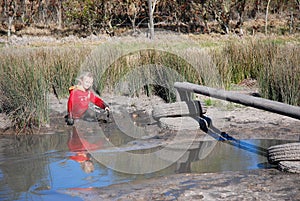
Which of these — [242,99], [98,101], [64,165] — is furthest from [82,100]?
[242,99]

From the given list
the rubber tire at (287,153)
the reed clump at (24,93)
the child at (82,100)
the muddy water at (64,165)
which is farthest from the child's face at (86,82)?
the rubber tire at (287,153)

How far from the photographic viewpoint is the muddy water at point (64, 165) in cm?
496

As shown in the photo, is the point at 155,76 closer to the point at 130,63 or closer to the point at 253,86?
the point at 130,63

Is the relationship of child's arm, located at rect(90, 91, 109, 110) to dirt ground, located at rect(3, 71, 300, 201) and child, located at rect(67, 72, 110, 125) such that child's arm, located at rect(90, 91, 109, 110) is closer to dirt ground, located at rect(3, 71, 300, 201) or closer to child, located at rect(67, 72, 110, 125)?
child, located at rect(67, 72, 110, 125)

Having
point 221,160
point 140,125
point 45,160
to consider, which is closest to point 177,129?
point 140,125

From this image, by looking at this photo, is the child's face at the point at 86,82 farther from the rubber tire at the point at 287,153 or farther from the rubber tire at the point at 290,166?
the rubber tire at the point at 290,166

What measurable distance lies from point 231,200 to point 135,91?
4907 millimetres

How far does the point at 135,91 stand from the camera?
Answer: 29.8ft

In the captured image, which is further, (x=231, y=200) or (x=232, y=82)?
(x=232, y=82)

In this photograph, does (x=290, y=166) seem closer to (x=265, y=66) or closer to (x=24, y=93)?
(x=265, y=66)

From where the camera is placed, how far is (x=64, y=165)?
5699 mm

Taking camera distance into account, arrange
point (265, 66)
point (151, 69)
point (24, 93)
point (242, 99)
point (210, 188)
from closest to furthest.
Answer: point (210, 188), point (242, 99), point (24, 93), point (265, 66), point (151, 69)

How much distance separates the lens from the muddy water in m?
4.96

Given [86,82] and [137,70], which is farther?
[137,70]
